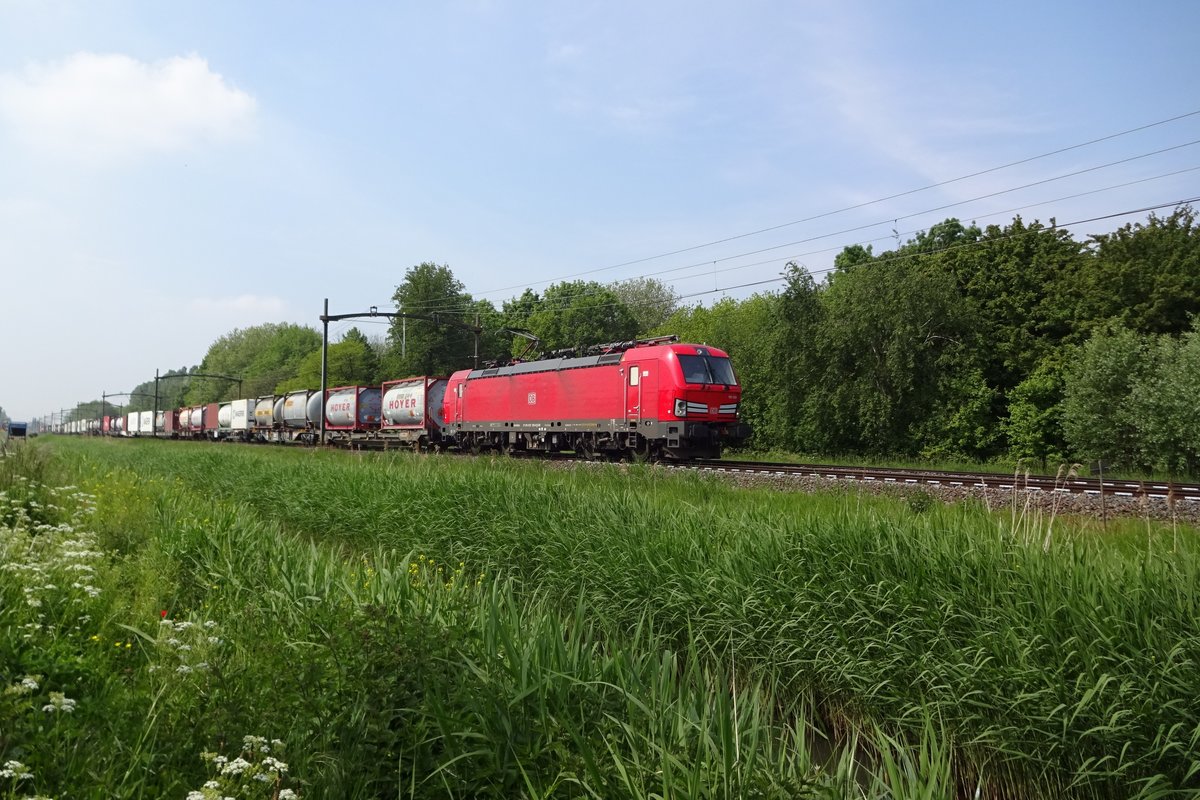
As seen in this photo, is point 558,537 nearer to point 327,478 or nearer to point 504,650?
point 504,650

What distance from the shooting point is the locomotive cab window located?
22.6 m

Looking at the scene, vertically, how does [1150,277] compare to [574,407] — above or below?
above

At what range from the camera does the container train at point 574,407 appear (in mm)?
22609

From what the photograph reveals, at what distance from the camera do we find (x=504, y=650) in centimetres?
475

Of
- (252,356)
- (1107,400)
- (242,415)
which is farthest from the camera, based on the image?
(252,356)

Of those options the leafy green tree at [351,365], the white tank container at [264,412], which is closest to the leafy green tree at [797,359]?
the white tank container at [264,412]

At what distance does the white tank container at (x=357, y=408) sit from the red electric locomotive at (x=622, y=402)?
42.7 feet

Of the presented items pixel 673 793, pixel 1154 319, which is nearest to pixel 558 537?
pixel 673 793

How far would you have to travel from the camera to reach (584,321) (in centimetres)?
7656

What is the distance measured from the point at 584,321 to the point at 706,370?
5400 cm

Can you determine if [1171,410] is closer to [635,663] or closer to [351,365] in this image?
[635,663]

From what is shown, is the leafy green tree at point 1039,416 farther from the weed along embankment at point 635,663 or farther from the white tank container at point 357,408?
the white tank container at point 357,408

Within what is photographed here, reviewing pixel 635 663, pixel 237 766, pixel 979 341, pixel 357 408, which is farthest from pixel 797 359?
pixel 237 766

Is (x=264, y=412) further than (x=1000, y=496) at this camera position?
Yes
